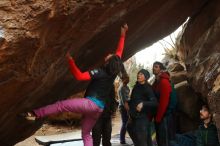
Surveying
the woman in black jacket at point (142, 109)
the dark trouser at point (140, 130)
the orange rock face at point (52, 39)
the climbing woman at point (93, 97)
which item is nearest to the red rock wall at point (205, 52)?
the orange rock face at point (52, 39)

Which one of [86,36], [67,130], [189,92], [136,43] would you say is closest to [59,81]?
[86,36]

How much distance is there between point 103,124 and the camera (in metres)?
8.59

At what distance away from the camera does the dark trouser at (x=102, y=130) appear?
27.2 feet

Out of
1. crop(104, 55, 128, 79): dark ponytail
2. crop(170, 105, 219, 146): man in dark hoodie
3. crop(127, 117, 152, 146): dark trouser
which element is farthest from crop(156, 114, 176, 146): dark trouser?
crop(104, 55, 128, 79): dark ponytail

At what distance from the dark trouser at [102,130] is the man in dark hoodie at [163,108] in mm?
1095

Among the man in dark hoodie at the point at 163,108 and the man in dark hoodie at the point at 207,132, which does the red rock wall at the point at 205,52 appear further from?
the man in dark hoodie at the point at 163,108

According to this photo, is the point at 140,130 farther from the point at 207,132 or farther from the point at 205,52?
the point at 205,52

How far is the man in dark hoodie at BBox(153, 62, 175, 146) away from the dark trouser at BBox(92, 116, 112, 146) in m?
1.09

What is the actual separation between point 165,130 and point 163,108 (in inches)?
20.0

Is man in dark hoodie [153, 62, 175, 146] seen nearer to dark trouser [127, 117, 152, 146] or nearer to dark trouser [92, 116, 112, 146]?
dark trouser [127, 117, 152, 146]

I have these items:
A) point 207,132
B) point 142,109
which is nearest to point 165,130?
point 142,109

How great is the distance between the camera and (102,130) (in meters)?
8.66

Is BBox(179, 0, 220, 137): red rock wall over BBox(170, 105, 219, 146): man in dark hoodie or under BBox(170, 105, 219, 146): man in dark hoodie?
over

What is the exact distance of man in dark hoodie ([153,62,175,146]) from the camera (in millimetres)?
7797
